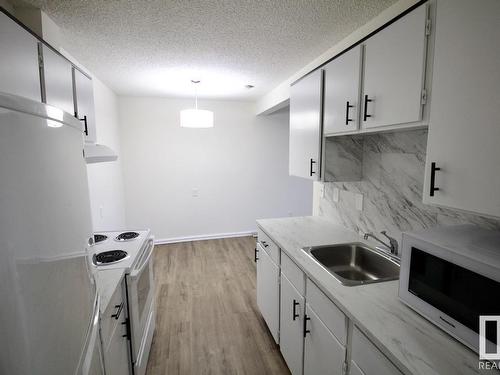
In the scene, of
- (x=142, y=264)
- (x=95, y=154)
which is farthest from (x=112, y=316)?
(x=95, y=154)

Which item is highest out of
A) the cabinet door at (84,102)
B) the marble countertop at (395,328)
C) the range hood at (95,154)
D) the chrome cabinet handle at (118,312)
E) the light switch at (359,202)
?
the cabinet door at (84,102)

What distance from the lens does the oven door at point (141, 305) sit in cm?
165

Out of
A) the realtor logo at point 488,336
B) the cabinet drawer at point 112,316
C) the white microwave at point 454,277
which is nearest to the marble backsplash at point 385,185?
the white microwave at point 454,277

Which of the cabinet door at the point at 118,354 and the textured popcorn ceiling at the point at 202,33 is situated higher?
the textured popcorn ceiling at the point at 202,33

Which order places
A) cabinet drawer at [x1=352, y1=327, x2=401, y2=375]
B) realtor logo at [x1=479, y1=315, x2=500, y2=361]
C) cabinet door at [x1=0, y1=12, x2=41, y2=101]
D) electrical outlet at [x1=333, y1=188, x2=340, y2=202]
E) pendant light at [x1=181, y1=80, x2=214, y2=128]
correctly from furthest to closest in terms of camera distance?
pendant light at [x1=181, y1=80, x2=214, y2=128], electrical outlet at [x1=333, y1=188, x2=340, y2=202], cabinet door at [x1=0, y1=12, x2=41, y2=101], cabinet drawer at [x1=352, y1=327, x2=401, y2=375], realtor logo at [x1=479, y1=315, x2=500, y2=361]

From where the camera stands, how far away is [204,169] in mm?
4645

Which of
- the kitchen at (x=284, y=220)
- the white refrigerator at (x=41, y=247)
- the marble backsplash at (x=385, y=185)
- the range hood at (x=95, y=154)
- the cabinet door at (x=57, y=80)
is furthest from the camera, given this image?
the range hood at (x=95, y=154)

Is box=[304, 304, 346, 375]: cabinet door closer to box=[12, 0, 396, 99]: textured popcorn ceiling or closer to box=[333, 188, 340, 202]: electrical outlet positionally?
box=[333, 188, 340, 202]: electrical outlet

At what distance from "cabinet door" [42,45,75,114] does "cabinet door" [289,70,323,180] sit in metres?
1.70

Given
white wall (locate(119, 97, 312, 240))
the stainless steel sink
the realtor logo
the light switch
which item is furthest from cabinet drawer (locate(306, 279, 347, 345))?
white wall (locate(119, 97, 312, 240))

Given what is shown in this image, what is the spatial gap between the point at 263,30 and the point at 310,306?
6.36 feet

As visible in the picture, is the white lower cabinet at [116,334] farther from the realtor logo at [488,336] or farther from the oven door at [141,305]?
the realtor logo at [488,336]

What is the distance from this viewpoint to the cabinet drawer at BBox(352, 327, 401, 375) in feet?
3.12

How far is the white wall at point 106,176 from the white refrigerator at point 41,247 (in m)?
2.28
